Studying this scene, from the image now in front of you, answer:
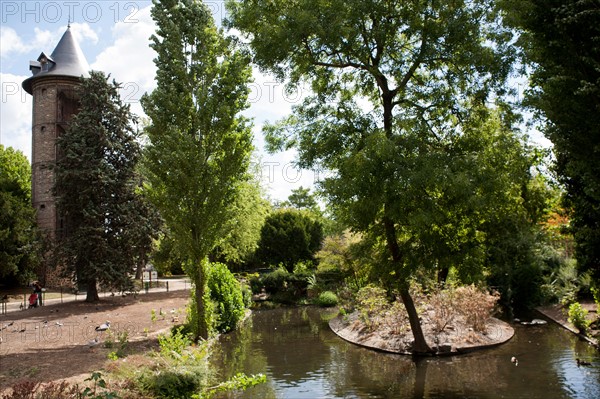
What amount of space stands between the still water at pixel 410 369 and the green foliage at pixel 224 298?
132 cm

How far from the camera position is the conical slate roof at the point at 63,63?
34094 millimetres

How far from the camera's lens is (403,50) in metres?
13.7

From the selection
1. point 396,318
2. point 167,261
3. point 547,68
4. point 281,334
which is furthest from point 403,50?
point 167,261

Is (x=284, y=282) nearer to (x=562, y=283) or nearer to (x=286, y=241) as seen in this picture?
(x=286, y=241)

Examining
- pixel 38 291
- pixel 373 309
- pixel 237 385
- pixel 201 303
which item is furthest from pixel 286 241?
pixel 237 385

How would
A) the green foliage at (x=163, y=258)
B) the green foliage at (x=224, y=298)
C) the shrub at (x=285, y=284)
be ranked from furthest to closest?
the green foliage at (x=163, y=258) < the shrub at (x=285, y=284) < the green foliage at (x=224, y=298)

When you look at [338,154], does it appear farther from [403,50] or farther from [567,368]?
[567,368]

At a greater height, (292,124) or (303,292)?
(292,124)

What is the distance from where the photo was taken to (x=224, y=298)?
18891 mm

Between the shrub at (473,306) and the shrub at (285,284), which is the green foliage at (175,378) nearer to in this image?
the shrub at (473,306)

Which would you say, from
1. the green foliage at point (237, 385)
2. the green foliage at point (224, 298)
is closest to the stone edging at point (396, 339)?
the green foliage at point (224, 298)

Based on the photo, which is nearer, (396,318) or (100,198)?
(396,318)

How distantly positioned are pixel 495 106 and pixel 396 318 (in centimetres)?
697

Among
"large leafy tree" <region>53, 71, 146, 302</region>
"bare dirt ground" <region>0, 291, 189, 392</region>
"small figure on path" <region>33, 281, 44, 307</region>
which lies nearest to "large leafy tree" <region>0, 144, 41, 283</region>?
"small figure on path" <region>33, 281, 44, 307</region>
